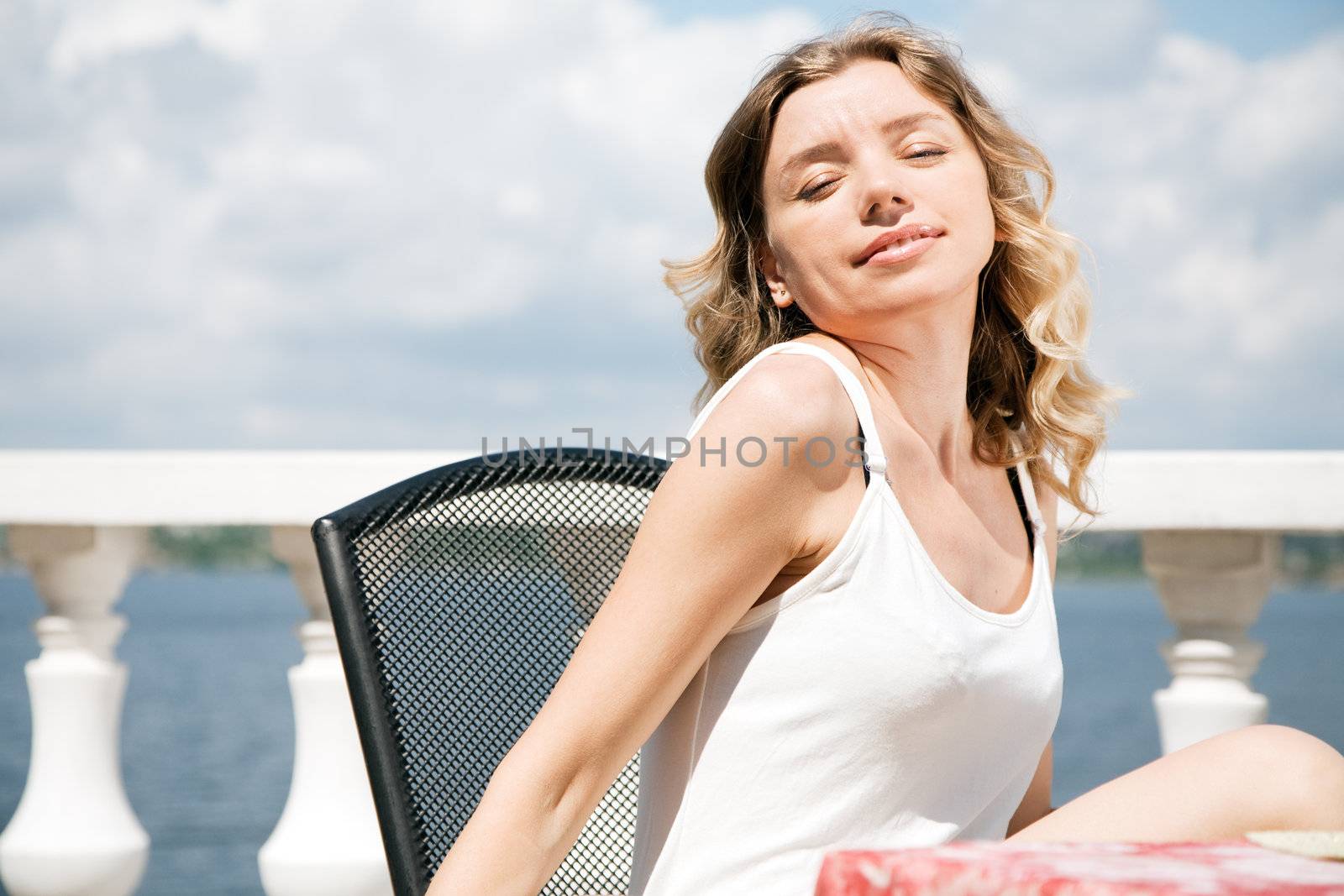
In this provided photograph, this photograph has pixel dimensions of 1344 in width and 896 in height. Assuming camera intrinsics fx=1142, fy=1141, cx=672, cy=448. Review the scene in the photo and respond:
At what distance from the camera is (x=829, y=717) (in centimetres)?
117

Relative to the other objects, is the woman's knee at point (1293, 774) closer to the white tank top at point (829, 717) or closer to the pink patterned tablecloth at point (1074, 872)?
the white tank top at point (829, 717)

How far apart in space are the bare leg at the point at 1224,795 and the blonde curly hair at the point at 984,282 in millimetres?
473

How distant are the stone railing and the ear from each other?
99cm

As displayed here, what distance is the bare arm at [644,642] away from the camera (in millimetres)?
1058

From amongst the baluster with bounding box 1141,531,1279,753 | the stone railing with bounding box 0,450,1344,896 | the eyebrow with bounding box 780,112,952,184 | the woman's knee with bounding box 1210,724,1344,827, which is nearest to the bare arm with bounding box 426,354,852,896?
the eyebrow with bounding box 780,112,952,184

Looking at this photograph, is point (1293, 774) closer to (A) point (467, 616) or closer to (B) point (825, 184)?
(B) point (825, 184)

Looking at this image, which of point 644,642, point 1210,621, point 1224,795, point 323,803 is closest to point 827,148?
point 644,642

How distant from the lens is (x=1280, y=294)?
284 ft

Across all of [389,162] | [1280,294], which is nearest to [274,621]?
[389,162]

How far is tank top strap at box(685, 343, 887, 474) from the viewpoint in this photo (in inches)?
47.2

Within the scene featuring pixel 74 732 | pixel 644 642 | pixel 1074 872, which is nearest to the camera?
pixel 1074 872

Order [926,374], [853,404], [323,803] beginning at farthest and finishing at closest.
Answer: [323,803] < [926,374] < [853,404]

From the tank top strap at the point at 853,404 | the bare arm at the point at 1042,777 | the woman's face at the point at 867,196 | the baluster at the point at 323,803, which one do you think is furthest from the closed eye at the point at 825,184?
the baluster at the point at 323,803

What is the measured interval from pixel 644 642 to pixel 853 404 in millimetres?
345
